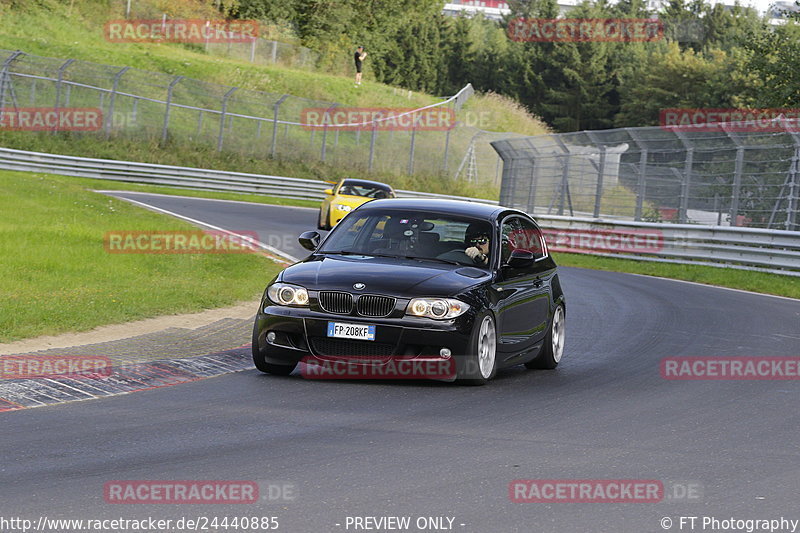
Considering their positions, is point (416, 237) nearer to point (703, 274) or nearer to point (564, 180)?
point (703, 274)

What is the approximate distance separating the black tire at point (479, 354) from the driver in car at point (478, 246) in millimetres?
731

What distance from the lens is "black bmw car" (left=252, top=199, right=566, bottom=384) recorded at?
9.17 meters

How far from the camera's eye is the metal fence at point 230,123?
45688mm

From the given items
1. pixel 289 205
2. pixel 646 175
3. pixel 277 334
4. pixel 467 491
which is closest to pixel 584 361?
pixel 277 334

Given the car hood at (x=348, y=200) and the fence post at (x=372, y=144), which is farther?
the fence post at (x=372, y=144)

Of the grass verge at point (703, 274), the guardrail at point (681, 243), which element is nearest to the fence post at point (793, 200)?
the guardrail at point (681, 243)

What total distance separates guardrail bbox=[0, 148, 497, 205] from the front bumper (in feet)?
98.1

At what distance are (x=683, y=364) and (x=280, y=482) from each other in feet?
20.8

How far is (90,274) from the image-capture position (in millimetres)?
15531
